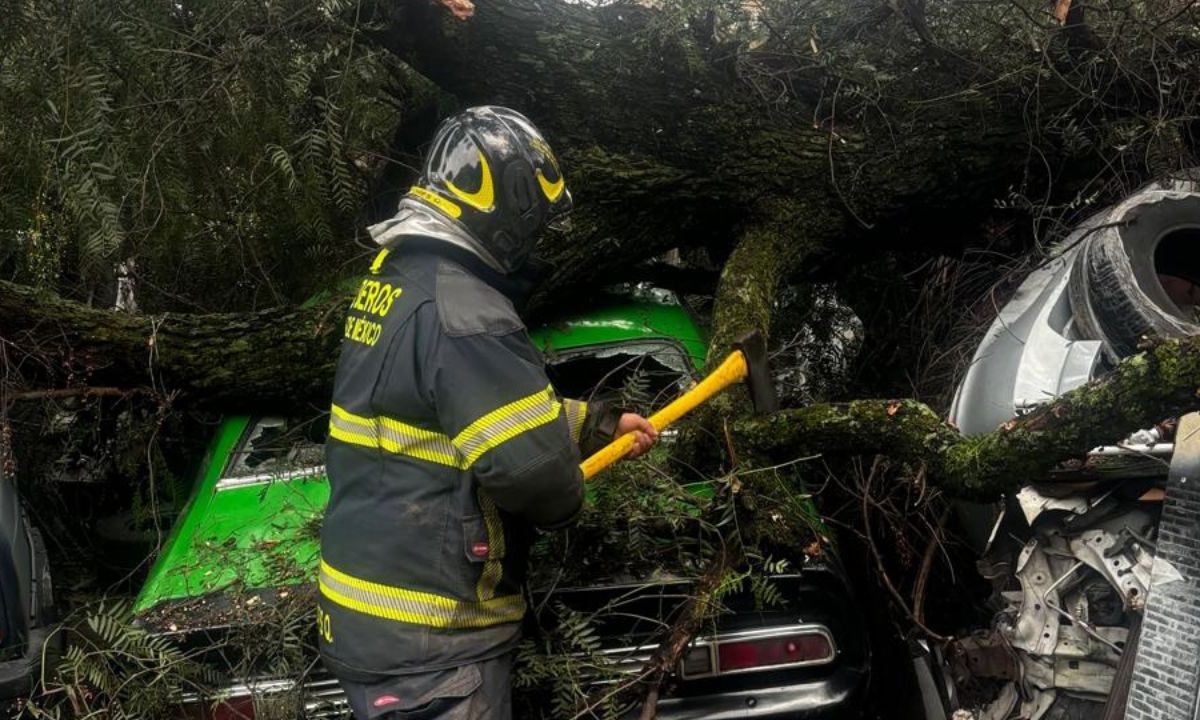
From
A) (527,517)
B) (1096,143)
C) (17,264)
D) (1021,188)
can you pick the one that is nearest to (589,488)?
(527,517)

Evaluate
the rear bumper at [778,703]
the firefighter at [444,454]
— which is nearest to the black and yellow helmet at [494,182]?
the firefighter at [444,454]

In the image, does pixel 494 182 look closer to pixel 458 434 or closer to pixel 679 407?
pixel 458 434

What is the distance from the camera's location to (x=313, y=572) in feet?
10.0

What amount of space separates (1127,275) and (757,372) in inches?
45.5

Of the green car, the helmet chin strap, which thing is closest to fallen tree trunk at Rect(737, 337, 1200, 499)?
the green car

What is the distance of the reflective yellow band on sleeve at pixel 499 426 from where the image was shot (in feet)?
7.18

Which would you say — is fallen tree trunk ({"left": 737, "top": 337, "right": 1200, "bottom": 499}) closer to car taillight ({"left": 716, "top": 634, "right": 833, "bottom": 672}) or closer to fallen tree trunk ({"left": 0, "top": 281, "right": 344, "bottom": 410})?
car taillight ({"left": 716, "top": 634, "right": 833, "bottom": 672})

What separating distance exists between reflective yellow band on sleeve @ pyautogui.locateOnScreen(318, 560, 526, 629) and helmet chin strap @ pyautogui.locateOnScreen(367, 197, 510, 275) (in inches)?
33.3

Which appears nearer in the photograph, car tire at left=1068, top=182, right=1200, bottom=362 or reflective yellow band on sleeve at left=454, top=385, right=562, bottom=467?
reflective yellow band on sleeve at left=454, top=385, right=562, bottom=467

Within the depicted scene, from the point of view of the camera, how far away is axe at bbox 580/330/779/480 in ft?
9.55

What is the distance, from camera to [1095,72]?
3.89m

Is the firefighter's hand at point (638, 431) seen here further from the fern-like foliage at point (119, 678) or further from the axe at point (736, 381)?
the fern-like foliage at point (119, 678)

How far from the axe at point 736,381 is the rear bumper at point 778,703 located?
2.61 feet

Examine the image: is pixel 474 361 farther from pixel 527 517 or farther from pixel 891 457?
pixel 891 457
